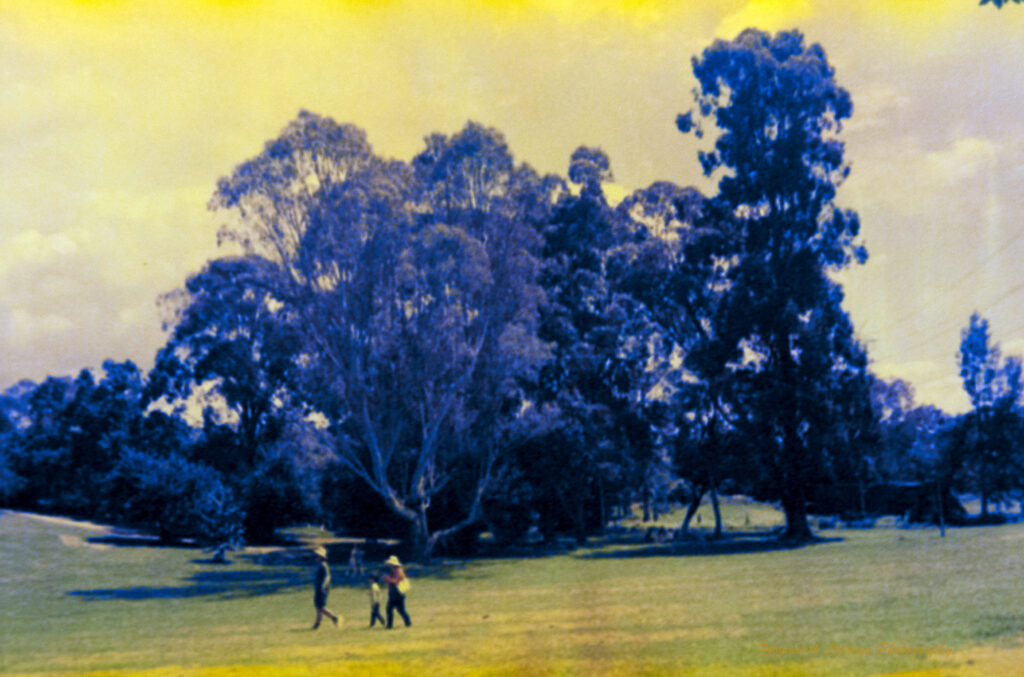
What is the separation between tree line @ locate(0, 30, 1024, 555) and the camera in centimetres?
3538

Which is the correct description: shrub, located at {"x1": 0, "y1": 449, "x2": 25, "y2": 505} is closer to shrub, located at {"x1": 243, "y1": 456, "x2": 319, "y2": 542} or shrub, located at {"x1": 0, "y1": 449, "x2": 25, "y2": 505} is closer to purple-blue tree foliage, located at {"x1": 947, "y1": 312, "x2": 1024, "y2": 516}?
shrub, located at {"x1": 243, "y1": 456, "x2": 319, "y2": 542}

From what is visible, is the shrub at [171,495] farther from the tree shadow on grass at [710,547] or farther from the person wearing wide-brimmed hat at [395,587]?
the person wearing wide-brimmed hat at [395,587]

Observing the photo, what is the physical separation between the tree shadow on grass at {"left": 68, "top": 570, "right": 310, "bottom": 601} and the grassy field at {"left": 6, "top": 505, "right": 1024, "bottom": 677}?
8 cm

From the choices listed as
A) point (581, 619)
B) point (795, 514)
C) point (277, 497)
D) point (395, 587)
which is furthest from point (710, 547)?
point (395, 587)

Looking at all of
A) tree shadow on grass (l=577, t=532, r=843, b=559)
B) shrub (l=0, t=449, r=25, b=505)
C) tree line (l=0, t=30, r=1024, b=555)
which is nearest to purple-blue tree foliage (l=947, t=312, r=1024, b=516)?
tree line (l=0, t=30, r=1024, b=555)

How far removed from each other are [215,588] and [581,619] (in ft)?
56.4

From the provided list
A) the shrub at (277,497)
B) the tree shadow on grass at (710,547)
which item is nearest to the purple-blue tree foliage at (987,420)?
the tree shadow on grass at (710,547)

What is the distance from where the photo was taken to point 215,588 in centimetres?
3092

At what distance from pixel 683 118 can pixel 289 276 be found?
827 inches

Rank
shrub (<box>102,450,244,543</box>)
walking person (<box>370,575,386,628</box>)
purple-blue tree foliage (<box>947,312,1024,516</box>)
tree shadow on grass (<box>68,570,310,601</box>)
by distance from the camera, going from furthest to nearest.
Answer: purple-blue tree foliage (<box>947,312,1024,516</box>) → shrub (<box>102,450,244,543</box>) → tree shadow on grass (<box>68,570,310,601</box>) → walking person (<box>370,575,386,628</box>)

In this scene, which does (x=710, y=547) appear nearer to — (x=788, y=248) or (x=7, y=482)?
(x=788, y=248)

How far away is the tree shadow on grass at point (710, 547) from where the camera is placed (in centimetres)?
3803

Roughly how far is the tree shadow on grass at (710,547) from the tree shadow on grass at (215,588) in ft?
40.1

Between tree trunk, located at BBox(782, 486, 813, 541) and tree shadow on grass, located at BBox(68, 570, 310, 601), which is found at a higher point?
tree trunk, located at BBox(782, 486, 813, 541)
